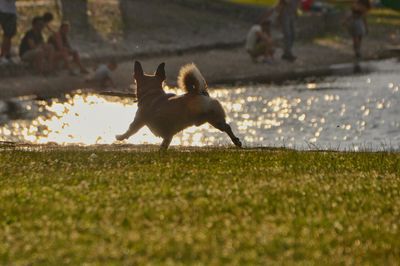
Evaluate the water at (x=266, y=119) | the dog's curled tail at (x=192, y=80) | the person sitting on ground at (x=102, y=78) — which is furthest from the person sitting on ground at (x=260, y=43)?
the dog's curled tail at (x=192, y=80)

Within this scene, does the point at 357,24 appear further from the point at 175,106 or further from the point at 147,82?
the point at 175,106

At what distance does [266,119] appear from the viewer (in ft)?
82.9

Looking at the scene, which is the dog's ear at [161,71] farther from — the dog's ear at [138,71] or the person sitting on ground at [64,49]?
the person sitting on ground at [64,49]

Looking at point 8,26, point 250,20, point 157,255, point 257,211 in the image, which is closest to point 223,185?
point 257,211

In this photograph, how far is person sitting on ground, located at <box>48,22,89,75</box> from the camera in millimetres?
30078

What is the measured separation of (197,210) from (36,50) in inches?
763

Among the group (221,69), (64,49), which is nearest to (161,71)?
(64,49)

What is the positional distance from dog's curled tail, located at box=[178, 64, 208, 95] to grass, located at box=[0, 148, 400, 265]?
131cm

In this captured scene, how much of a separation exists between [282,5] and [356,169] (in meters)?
22.8

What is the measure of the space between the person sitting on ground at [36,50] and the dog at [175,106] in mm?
12807

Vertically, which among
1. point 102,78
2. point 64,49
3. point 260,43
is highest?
point 64,49

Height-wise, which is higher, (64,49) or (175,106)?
(64,49)

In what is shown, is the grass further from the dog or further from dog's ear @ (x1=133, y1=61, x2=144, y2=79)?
dog's ear @ (x1=133, y1=61, x2=144, y2=79)

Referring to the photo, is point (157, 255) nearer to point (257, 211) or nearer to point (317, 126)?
point (257, 211)
